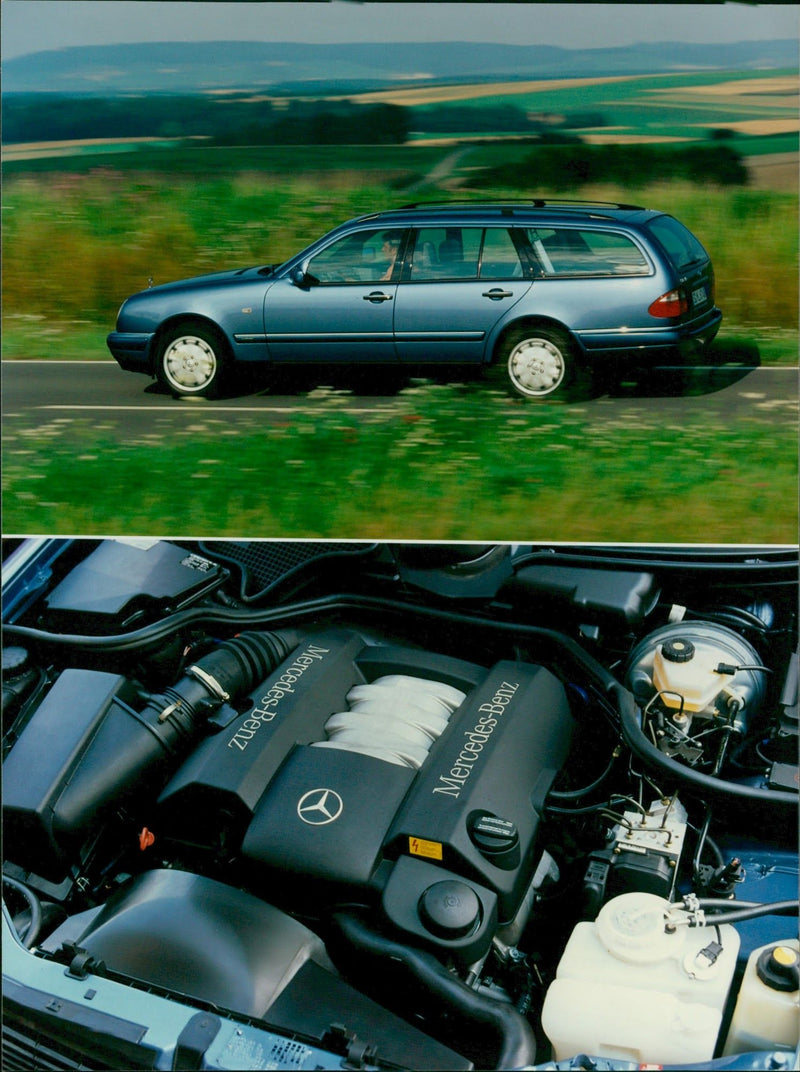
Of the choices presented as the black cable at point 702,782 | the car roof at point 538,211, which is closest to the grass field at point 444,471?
the car roof at point 538,211

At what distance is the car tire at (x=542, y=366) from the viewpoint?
6.33 ft

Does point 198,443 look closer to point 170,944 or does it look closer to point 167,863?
point 167,863

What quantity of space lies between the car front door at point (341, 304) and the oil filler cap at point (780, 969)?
1.27 metres

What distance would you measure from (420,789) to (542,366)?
873mm

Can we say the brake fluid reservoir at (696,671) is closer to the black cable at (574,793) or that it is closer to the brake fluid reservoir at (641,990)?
the black cable at (574,793)

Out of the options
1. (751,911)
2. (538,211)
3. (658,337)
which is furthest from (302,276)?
(751,911)

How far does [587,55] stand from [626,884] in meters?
1.52

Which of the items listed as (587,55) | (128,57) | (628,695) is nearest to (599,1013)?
(628,695)

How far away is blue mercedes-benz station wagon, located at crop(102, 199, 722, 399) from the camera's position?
1.87m

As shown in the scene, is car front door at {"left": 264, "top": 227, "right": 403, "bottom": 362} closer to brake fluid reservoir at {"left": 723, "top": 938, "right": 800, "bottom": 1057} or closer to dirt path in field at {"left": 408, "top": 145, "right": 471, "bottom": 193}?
dirt path in field at {"left": 408, "top": 145, "right": 471, "bottom": 193}

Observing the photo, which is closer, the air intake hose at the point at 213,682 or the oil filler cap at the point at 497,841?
the oil filler cap at the point at 497,841

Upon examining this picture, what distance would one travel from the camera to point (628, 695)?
6.27ft

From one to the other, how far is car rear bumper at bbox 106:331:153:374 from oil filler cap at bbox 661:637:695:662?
1223 millimetres

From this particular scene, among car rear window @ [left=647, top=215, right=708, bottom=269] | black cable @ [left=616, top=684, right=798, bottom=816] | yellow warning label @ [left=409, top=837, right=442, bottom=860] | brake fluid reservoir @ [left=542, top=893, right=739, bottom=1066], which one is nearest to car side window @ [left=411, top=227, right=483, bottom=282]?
car rear window @ [left=647, top=215, right=708, bottom=269]
